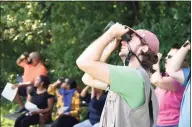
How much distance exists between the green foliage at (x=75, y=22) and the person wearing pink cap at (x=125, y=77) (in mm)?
6616

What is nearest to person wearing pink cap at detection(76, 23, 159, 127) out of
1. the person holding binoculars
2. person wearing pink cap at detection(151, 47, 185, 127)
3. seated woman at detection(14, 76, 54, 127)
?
person wearing pink cap at detection(151, 47, 185, 127)

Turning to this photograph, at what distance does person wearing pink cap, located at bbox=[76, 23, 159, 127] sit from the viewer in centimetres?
288

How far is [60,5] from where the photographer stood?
442 inches

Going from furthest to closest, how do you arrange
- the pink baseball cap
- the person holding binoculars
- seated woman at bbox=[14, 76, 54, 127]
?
the person holding binoculars, seated woman at bbox=[14, 76, 54, 127], the pink baseball cap

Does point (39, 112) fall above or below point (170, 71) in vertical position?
below

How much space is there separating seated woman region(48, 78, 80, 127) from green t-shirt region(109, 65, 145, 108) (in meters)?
4.43

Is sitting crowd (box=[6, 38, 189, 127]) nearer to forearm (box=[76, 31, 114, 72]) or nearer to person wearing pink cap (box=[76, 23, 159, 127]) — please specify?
person wearing pink cap (box=[76, 23, 159, 127])

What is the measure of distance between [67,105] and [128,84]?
4.70m

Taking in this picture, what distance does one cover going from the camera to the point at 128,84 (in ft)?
Result: 9.42

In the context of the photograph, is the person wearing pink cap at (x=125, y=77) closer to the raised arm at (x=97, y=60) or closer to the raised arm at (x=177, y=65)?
the raised arm at (x=97, y=60)

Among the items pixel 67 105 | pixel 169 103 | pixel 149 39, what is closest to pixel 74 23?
pixel 67 105

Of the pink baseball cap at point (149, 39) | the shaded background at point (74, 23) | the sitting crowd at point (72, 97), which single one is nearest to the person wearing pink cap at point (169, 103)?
the sitting crowd at point (72, 97)

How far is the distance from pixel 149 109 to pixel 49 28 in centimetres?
900

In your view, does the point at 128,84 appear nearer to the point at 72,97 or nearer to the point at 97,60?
the point at 97,60
